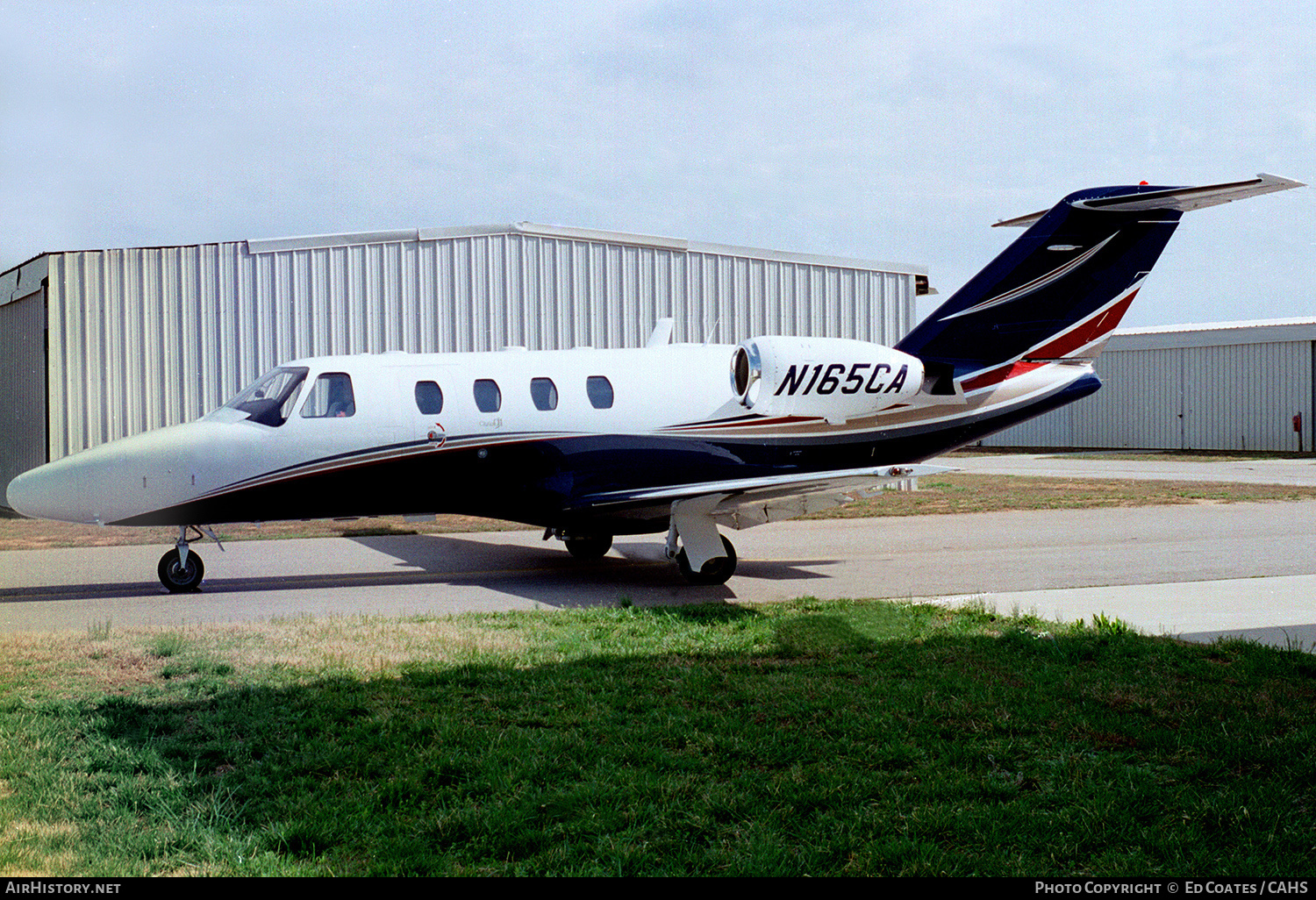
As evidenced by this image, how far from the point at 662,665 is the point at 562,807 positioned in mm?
2674

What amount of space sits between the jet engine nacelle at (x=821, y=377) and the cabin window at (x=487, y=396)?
2.85 metres

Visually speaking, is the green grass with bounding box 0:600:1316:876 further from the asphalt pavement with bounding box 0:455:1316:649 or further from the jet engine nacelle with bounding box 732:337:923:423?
the jet engine nacelle with bounding box 732:337:923:423

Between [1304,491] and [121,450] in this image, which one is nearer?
[121,450]

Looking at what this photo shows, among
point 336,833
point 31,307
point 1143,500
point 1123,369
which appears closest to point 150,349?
point 31,307

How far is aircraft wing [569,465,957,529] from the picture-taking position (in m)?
10.3

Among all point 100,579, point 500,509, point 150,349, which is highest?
point 150,349

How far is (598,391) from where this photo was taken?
1249 cm

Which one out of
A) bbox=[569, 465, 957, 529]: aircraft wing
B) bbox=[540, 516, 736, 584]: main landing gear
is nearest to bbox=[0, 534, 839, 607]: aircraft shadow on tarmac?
bbox=[540, 516, 736, 584]: main landing gear

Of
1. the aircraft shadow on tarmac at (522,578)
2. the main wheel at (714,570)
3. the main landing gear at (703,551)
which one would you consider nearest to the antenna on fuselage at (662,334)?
the aircraft shadow on tarmac at (522,578)

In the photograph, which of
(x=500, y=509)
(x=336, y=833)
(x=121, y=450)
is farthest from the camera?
(x=500, y=509)

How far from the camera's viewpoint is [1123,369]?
44344mm

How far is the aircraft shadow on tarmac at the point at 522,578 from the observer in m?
11.1

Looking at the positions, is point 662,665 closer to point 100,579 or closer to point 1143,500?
point 100,579

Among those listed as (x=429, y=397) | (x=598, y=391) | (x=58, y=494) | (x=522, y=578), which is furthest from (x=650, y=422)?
(x=58, y=494)
